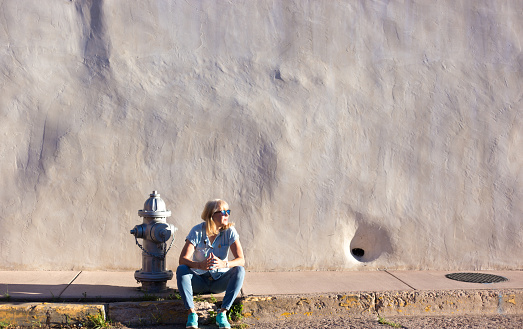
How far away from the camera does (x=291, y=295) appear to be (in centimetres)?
443

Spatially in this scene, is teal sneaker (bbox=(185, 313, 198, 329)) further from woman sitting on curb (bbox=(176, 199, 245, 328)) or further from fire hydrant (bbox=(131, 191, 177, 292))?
fire hydrant (bbox=(131, 191, 177, 292))

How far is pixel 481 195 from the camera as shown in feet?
19.0

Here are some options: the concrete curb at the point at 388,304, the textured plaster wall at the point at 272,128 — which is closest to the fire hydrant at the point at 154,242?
the concrete curb at the point at 388,304

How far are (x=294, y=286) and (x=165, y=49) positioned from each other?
2.69 m

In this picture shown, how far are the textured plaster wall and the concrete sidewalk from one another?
456mm

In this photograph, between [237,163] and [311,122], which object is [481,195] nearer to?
[311,122]

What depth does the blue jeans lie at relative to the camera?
13.2 feet

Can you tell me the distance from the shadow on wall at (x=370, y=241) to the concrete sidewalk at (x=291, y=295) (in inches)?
20.5

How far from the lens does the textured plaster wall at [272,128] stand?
17.6 feet

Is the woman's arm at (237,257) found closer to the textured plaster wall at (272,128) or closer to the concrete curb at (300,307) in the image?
the concrete curb at (300,307)

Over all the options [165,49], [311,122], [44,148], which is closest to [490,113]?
[311,122]

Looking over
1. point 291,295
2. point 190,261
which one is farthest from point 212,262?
point 291,295

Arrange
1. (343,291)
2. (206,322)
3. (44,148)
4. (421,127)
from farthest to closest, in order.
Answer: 1. (421,127)
2. (44,148)
3. (343,291)
4. (206,322)

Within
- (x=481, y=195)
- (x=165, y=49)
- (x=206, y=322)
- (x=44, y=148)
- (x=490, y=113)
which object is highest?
(x=165, y=49)
